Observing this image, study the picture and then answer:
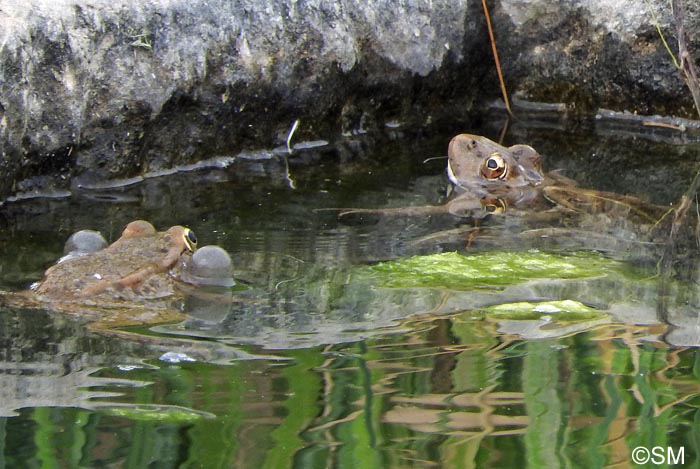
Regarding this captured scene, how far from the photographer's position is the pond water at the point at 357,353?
275 centimetres

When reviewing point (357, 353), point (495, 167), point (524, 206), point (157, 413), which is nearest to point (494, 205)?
point (524, 206)

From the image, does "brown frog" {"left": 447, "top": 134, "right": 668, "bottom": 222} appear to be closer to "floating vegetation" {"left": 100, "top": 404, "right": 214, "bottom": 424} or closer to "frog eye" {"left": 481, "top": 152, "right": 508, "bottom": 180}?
"frog eye" {"left": 481, "top": 152, "right": 508, "bottom": 180}

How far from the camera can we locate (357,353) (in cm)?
340

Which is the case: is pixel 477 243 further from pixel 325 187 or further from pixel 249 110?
pixel 249 110

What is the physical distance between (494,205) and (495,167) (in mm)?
442

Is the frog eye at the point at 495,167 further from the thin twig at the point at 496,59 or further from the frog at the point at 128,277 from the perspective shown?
the frog at the point at 128,277

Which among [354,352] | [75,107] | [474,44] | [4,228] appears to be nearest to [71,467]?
[354,352]

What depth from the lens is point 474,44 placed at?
7543mm

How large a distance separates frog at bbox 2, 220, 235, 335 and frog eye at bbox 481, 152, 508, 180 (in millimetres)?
2136

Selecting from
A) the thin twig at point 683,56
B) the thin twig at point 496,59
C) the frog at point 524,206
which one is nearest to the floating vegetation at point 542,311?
the frog at point 524,206

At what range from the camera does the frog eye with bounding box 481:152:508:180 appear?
602cm

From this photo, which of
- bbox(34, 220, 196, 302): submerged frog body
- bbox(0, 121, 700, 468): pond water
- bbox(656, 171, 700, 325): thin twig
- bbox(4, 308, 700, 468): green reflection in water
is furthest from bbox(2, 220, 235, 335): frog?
bbox(656, 171, 700, 325): thin twig

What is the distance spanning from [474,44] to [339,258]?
3435 millimetres

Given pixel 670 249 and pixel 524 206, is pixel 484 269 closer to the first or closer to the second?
pixel 670 249
